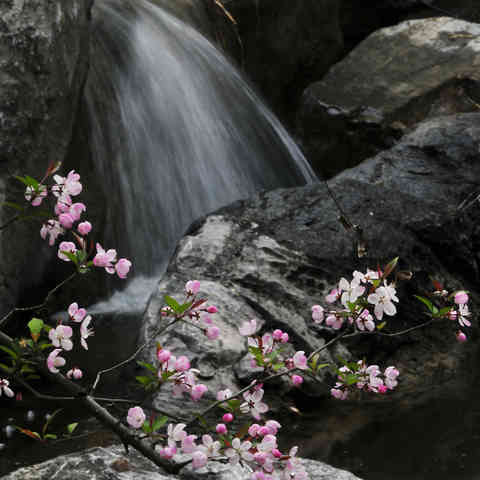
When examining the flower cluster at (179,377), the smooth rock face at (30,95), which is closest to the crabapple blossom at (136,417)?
the flower cluster at (179,377)

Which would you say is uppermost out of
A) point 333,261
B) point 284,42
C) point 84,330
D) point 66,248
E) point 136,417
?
point 66,248

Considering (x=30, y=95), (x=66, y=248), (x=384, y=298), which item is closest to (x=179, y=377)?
(x=66, y=248)

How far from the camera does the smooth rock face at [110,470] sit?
1.86 m

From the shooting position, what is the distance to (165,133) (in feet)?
18.0

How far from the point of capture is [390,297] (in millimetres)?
1774

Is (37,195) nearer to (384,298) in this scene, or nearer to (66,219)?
(66,219)

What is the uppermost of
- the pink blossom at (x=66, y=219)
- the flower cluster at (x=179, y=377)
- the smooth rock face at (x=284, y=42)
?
the pink blossom at (x=66, y=219)

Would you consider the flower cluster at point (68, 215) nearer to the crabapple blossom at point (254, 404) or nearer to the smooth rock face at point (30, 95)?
the crabapple blossom at point (254, 404)

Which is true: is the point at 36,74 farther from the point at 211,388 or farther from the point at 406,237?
the point at 406,237

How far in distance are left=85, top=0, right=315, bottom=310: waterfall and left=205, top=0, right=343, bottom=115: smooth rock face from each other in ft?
3.50

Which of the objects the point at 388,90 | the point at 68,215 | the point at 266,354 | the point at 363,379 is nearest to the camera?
the point at 68,215

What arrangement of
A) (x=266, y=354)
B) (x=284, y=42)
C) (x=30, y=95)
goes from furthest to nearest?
(x=284, y=42), (x=30, y=95), (x=266, y=354)

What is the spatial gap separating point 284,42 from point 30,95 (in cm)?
506

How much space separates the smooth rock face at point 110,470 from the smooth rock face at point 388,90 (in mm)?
4625
